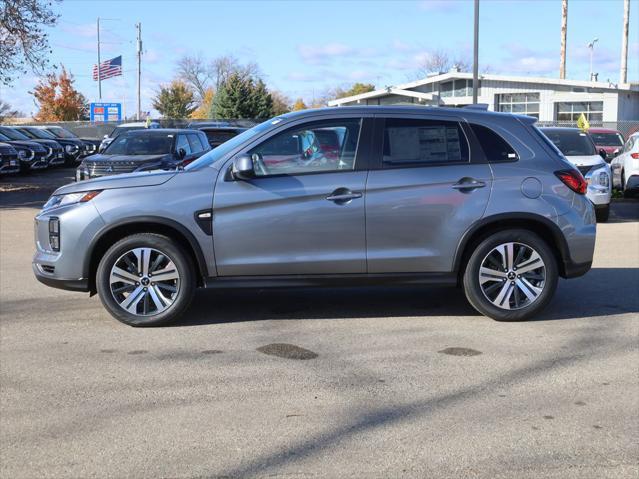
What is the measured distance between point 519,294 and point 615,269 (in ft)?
11.0

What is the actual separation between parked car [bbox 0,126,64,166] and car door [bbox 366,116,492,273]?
24796 mm

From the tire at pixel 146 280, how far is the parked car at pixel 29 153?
21030 mm

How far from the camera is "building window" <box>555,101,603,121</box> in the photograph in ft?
152

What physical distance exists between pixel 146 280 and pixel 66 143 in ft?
93.8

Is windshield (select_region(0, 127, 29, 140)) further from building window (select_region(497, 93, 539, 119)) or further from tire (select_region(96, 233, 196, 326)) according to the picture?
building window (select_region(497, 93, 539, 119))

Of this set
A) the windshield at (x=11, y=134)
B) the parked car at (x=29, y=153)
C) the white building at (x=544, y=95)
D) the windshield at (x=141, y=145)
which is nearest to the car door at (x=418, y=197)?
the windshield at (x=141, y=145)

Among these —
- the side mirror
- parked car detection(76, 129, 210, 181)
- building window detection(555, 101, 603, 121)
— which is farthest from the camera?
building window detection(555, 101, 603, 121)

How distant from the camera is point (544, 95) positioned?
158 feet

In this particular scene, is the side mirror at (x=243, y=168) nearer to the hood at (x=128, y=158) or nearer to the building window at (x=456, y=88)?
the hood at (x=128, y=158)

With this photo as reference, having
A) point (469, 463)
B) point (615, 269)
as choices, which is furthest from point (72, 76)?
point (469, 463)

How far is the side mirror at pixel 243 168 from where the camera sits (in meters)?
6.70

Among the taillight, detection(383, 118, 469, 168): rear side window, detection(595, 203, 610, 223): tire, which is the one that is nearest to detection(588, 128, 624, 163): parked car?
detection(595, 203, 610, 223): tire

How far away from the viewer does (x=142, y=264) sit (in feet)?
22.5

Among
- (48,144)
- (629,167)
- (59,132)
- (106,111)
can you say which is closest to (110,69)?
(106,111)
